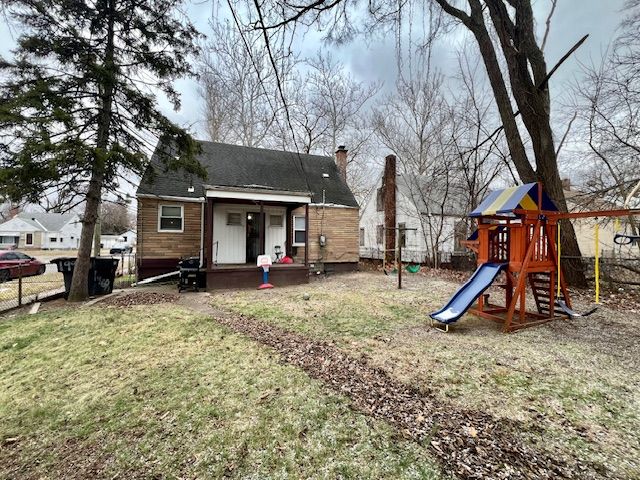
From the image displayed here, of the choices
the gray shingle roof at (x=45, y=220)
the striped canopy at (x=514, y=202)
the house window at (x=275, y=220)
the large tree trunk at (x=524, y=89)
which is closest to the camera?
the striped canopy at (x=514, y=202)

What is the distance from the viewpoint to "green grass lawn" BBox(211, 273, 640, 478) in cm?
241

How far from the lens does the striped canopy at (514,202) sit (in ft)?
17.1

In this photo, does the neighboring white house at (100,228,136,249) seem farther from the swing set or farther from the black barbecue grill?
the swing set

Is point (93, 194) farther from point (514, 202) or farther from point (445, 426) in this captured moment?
point (514, 202)

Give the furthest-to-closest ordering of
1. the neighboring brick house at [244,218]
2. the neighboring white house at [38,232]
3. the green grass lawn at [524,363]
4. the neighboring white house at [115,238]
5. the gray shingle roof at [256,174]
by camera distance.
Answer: the neighboring white house at [115,238] → the neighboring white house at [38,232] → the gray shingle roof at [256,174] → the neighboring brick house at [244,218] → the green grass lawn at [524,363]

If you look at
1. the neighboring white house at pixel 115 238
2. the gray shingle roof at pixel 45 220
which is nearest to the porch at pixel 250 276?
the neighboring white house at pixel 115 238

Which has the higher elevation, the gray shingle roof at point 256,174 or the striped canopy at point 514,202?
the gray shingle roof at point 256,174

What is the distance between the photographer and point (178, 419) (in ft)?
8.64

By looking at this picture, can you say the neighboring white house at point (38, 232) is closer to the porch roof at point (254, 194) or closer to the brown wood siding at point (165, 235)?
the brown wood siding at point (165, 235)

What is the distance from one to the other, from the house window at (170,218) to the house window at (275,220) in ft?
11.7

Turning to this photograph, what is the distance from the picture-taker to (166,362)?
12.7 feet

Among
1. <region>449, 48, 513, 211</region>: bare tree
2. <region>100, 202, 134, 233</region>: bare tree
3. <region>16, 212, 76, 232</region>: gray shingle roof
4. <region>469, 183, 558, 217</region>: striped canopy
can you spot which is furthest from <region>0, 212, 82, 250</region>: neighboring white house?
<region>469, 183, 558, 217</region>: striped canopy

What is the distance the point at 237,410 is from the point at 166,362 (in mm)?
1684

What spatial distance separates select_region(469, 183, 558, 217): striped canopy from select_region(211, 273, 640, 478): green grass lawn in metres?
2.17
